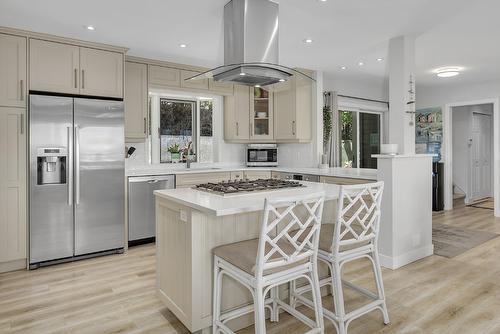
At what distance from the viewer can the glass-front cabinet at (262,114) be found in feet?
18.3

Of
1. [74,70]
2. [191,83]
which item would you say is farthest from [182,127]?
[74,70]

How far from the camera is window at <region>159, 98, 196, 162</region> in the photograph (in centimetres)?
523

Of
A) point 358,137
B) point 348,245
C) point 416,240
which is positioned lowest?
point 416,240

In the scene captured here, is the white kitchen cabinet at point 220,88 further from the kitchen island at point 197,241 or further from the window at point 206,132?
the kitchen island at point 197,241

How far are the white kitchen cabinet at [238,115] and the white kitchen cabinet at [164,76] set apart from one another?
947mm

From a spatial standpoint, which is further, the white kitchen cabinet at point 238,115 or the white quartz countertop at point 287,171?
the white kitchen cabinet at point 238,115

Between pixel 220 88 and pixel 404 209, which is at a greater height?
pixel 220 88

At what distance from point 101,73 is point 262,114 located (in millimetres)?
2541

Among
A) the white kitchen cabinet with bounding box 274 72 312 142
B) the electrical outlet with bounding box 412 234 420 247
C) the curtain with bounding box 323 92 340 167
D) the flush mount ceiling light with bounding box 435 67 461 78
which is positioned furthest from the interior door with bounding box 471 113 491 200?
the electrical outlet with bounding box 412 234 420 247

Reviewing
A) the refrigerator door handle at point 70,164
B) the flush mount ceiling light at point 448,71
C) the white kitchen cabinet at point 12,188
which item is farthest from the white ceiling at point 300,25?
the refrigerator door handle at point 70,164

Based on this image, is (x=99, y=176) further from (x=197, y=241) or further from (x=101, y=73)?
(x=197, y=241)

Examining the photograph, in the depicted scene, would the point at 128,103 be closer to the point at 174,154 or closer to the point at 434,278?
the point at 174,154

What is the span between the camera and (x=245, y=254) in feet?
6.52

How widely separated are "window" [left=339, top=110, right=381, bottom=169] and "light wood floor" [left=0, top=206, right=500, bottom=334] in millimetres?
2913
